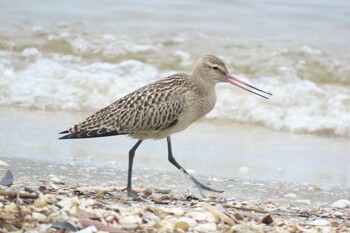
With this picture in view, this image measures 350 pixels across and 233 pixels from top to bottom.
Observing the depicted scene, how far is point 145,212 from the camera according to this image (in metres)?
6.34

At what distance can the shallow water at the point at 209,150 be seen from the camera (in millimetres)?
9719

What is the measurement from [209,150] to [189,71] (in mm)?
4321

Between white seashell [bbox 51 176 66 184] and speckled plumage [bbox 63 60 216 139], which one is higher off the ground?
speckled plumage [bbox 63 60 216 139]

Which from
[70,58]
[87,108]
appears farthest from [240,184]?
[70,58]

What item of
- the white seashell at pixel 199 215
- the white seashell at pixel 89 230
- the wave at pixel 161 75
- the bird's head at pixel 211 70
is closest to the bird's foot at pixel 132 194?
the white seashell at pixel 199 215

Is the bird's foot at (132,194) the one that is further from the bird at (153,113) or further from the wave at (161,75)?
the wave at (161,75)

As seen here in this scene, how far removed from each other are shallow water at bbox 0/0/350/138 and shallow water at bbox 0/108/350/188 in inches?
19.9

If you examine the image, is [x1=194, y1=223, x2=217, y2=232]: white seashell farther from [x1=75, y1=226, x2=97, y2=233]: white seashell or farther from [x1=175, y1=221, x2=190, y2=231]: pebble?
[x1=75, y1=226, x2=97, y2=233]: white seashell

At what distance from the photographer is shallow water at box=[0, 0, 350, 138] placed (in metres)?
12.8

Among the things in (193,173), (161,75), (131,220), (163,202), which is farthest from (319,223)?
(161,75)

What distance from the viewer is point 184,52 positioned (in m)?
15.5

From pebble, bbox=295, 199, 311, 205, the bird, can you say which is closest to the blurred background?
pebble, bbox=295, 199, 311, 205

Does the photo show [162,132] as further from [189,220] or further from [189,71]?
[189,71]

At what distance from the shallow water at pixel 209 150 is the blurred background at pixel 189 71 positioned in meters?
0.01
